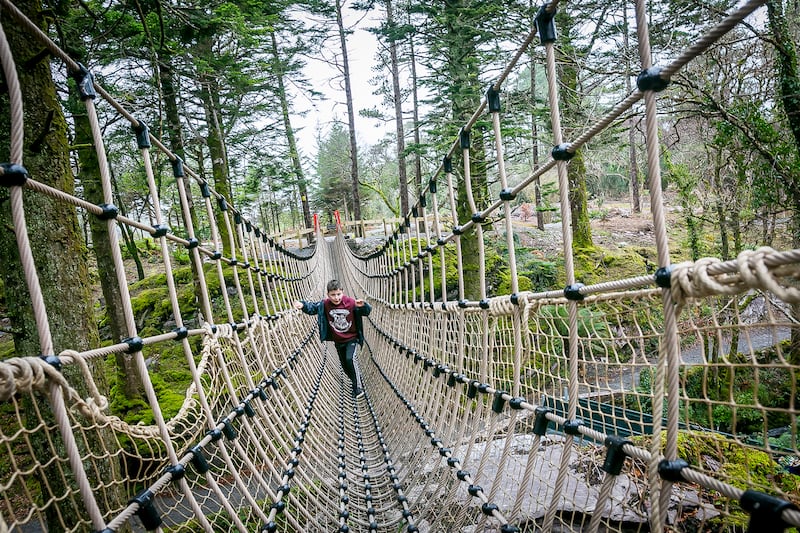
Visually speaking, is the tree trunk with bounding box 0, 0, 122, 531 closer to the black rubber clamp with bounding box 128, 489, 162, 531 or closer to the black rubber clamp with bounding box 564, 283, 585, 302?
the black rubber clamp with bounding box 128, 489, 162, 531

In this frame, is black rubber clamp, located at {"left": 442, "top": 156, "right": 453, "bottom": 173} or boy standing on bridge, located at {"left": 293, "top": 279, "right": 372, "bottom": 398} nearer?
black rubber clamp, located at {"left": 442, "top": 156, "right": 453, "bottom": 173}

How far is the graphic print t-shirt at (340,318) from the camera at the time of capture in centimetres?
380

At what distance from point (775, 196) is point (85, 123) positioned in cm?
602

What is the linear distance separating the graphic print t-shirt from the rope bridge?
370mm

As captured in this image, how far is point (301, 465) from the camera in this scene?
2.30m

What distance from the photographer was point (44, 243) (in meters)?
1.98

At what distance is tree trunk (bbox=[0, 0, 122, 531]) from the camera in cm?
190

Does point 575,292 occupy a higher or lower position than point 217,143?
lower

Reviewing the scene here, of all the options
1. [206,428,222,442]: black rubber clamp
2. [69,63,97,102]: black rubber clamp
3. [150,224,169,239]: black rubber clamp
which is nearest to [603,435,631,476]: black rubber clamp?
[206,428,222,442]: black rubber clamp

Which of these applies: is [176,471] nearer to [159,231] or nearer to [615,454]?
[159,231]

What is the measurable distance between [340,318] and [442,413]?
183 cm

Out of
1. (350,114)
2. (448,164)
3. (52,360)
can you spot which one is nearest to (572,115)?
(448,164)

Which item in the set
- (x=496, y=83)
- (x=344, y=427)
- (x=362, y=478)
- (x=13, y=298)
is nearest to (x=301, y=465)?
(x=362, y=478)

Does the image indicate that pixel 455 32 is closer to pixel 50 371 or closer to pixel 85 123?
pixel 85 123
